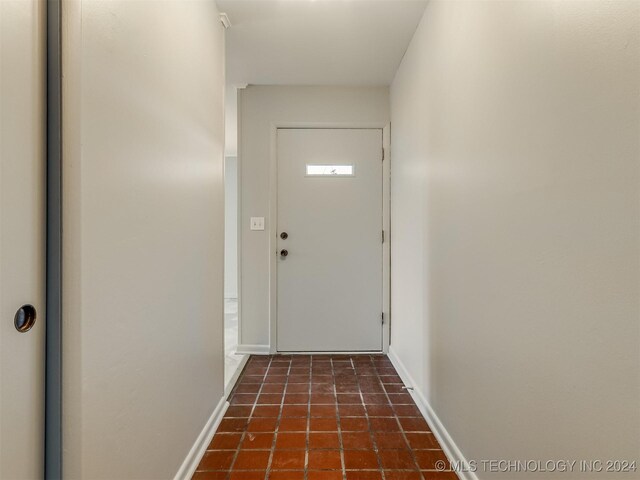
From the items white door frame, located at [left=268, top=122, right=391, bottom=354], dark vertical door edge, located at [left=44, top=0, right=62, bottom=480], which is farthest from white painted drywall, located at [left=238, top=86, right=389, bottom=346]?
dark vertical door edge, located at [left=44, top=0, right=62, bottom=480]

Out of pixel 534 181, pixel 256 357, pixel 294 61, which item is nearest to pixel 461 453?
pixel 534 181

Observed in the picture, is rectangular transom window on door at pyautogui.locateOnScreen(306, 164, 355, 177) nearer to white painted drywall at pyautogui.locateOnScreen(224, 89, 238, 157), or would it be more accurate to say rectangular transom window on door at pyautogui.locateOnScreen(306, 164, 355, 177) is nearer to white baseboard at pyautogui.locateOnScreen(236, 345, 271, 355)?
white painted drywall at pyautogui.locateOnScreen(224, 89, 238, 157)

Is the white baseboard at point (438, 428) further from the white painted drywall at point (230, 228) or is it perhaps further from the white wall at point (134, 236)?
the white painted drywall at point (230, 228)

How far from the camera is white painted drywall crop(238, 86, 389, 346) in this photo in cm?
297

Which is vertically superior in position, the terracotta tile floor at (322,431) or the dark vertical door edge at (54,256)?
the dark vertical door edge at (54,256)

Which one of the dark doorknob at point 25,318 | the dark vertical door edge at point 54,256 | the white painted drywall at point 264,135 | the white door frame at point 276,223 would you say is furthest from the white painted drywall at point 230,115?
the dark doorknob at point 25,318

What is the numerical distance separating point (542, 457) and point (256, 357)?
230cm

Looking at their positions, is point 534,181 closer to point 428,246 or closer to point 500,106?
point 500,106

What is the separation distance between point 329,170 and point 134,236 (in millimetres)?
2122

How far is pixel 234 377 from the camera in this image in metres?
2.51

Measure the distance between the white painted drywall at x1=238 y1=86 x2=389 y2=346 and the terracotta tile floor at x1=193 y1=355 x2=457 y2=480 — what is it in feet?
1.95

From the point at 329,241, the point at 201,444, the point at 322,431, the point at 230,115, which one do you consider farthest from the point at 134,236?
the point at 230,115

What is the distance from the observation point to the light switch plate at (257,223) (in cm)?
299

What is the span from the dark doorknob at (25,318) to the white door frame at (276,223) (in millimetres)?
2196
